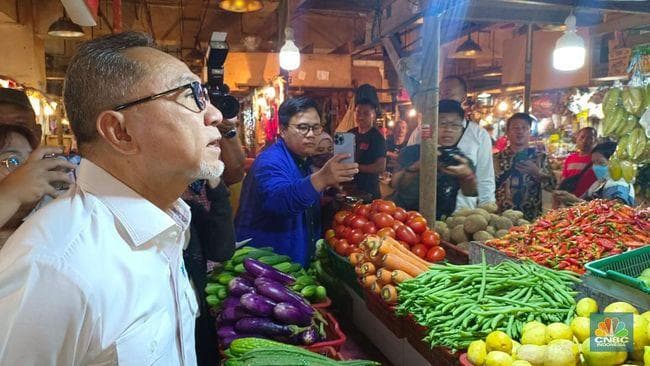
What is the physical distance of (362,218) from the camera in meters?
3.31

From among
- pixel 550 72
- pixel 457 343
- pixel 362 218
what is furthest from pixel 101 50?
pixel 550 72

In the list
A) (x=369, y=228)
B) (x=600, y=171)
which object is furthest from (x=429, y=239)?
(x=600, y=171)

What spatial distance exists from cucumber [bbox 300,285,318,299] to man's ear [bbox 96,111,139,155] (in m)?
1.61

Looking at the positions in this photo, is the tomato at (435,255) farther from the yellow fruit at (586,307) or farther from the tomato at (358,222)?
the yellow fruit at (586,307)

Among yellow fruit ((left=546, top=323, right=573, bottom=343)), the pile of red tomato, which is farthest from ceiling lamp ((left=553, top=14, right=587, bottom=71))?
yellow fruit ((left=546, top=323, right=573, bottom=343))

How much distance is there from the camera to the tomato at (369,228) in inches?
124

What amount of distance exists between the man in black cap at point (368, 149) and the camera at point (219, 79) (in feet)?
8.87

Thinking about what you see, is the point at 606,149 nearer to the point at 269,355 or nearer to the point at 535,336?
the point at 535,336

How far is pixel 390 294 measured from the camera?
237 cm

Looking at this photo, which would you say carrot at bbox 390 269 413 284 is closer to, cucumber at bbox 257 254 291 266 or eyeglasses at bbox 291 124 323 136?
cucumber at bbox 257 254 291 266

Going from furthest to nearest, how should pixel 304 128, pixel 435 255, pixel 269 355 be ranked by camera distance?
pixel 304 128 < pixel 435 255 < pixel 269 355

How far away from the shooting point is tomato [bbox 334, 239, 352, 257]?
124 inches

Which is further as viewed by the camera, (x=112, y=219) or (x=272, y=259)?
(x=272, y=259)

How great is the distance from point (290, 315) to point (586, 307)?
126cm
